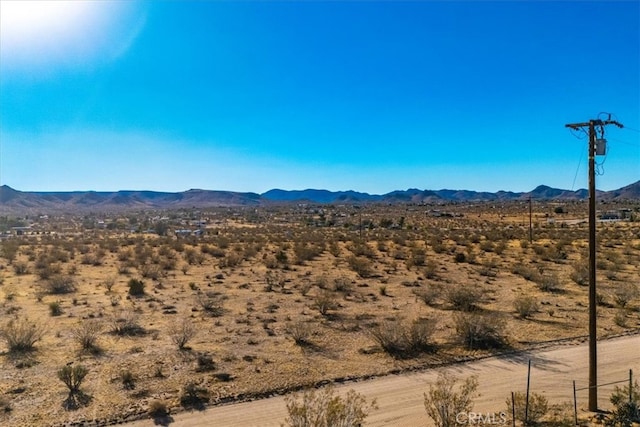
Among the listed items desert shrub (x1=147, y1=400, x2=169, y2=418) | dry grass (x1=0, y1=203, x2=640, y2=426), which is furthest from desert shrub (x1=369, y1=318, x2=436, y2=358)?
desert shrub (x1=147, y1=400, x2=169, y2=418)

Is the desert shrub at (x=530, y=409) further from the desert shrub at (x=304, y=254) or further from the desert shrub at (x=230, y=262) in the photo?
the desert shrub at (x=230, y=262)

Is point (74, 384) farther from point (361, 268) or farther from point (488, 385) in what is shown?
point (361, 268)

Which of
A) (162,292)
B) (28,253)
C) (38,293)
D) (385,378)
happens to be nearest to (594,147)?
(385,378)

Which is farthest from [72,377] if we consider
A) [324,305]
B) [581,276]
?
[581,276]

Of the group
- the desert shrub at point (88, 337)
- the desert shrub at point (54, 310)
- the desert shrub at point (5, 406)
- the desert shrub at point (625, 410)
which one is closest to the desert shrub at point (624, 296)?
the desert shrub at point (625, 410)

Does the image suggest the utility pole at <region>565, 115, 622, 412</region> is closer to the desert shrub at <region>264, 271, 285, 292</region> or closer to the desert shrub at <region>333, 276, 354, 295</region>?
the desert shrub at <region>333, 276, 354, 295</region>
